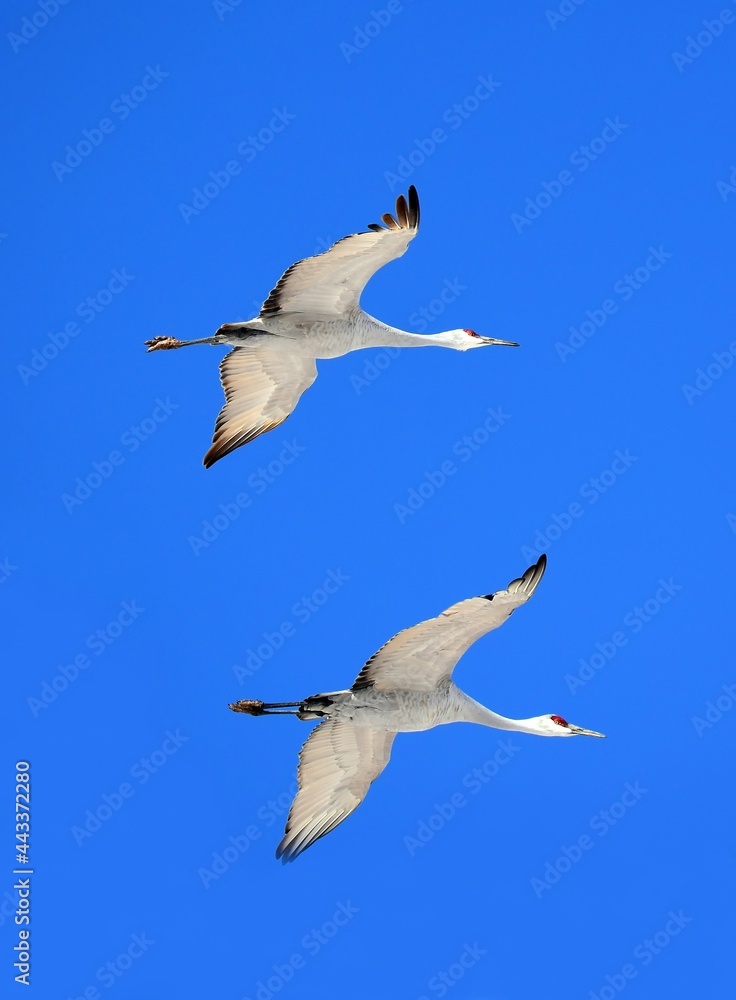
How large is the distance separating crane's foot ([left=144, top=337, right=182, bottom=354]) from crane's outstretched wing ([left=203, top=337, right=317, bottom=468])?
32.9 inches

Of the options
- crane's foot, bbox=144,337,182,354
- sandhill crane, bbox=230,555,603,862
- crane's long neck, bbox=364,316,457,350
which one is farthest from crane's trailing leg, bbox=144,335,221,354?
sandhill crane, bbox=230,555,603,862

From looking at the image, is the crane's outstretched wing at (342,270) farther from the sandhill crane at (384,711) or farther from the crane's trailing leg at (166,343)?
the sandhill crane at (384,711)

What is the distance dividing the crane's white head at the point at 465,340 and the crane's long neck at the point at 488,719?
5387 millimetres

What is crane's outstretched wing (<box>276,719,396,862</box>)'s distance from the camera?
2322 cm

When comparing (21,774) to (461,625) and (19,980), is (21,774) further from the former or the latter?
(461,625)

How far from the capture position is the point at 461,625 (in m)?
21.6

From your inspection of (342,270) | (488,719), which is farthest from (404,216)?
(488,719)

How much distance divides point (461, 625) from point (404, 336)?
504 centimetres

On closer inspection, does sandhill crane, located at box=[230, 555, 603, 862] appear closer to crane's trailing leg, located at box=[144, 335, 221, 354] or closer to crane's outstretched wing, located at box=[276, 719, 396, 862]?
crane's outstretched wing, located at box=[276, 719, 396, 862]

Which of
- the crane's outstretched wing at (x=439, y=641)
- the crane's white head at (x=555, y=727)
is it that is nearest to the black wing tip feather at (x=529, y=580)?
the crane's outstretched wing at (x=439, y=641)

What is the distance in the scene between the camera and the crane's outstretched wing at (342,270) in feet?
74.3

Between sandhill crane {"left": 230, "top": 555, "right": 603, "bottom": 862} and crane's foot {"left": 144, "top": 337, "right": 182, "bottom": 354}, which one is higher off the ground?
crane's foot {"left": 144, "top": 337, "right": 182, "bottom": 354}

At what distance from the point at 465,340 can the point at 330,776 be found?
6.47 meters

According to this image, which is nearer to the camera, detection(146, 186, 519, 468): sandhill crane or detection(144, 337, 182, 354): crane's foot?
detection(146, 186, 519, 468): sandhill crane
